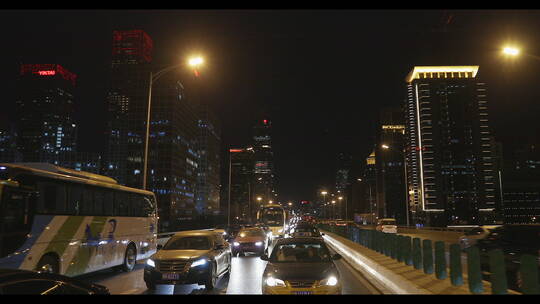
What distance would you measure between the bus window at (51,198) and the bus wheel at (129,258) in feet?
15.3

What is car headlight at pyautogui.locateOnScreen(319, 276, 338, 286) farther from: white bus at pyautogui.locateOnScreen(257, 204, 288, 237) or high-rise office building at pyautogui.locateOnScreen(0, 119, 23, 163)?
high-rise office building at pyautogui.locateOnScreen(0, 119, 23, 163)

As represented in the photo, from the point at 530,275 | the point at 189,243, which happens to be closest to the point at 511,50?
the point at 530,275

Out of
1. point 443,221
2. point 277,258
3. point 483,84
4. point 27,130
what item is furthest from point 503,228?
point 27,130

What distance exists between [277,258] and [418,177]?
16110cm

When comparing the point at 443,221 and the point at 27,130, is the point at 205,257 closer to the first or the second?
the point at 443,221

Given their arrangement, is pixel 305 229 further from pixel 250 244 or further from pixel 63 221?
pixel 63 221

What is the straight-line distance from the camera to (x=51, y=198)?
484 inches

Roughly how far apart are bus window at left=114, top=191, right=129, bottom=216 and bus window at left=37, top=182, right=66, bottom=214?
3.47m

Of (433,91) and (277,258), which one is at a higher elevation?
(433,91)

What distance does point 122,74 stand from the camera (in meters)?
172

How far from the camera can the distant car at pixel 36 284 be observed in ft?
17.0

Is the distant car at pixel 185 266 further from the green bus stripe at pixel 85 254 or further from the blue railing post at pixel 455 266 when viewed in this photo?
the blue railing post at pixel 455 266

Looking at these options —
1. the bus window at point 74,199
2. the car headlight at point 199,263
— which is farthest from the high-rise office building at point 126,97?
the car headlight at point 199,263

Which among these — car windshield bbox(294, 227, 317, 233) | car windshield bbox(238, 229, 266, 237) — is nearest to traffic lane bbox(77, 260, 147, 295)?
car windshield bbox(238, 229, 266, 237)
